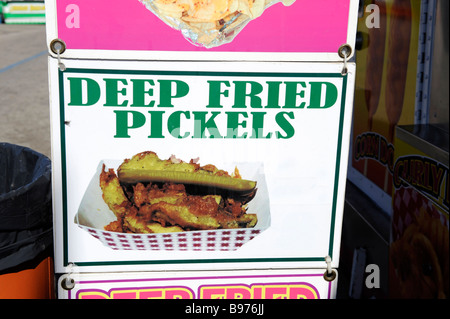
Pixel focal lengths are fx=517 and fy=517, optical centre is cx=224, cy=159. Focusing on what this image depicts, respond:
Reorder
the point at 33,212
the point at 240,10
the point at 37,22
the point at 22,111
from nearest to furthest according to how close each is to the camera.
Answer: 1. the point at 240,10
2. the point at 33,212
3. the point at 22,111
4. the point at 37,22

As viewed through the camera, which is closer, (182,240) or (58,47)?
(58,47)

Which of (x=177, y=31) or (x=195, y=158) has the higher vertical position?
(x=177, y=31)

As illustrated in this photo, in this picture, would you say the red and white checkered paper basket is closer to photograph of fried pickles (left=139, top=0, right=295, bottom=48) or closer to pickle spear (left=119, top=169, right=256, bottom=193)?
pickle spear (left=119, top=169, right=256, bottom=193)

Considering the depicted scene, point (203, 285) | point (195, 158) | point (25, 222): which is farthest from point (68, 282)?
point (195, 158)

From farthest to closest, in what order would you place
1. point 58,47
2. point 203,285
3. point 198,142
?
point 203,285 < point 198,142 < point 58,47

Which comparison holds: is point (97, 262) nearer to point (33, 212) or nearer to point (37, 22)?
point (33, 212)

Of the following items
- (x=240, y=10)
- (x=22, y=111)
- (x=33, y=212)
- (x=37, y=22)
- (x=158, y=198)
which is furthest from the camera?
(x=37, y=22)

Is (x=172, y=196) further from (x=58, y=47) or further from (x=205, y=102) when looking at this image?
(x=58, y=47)
